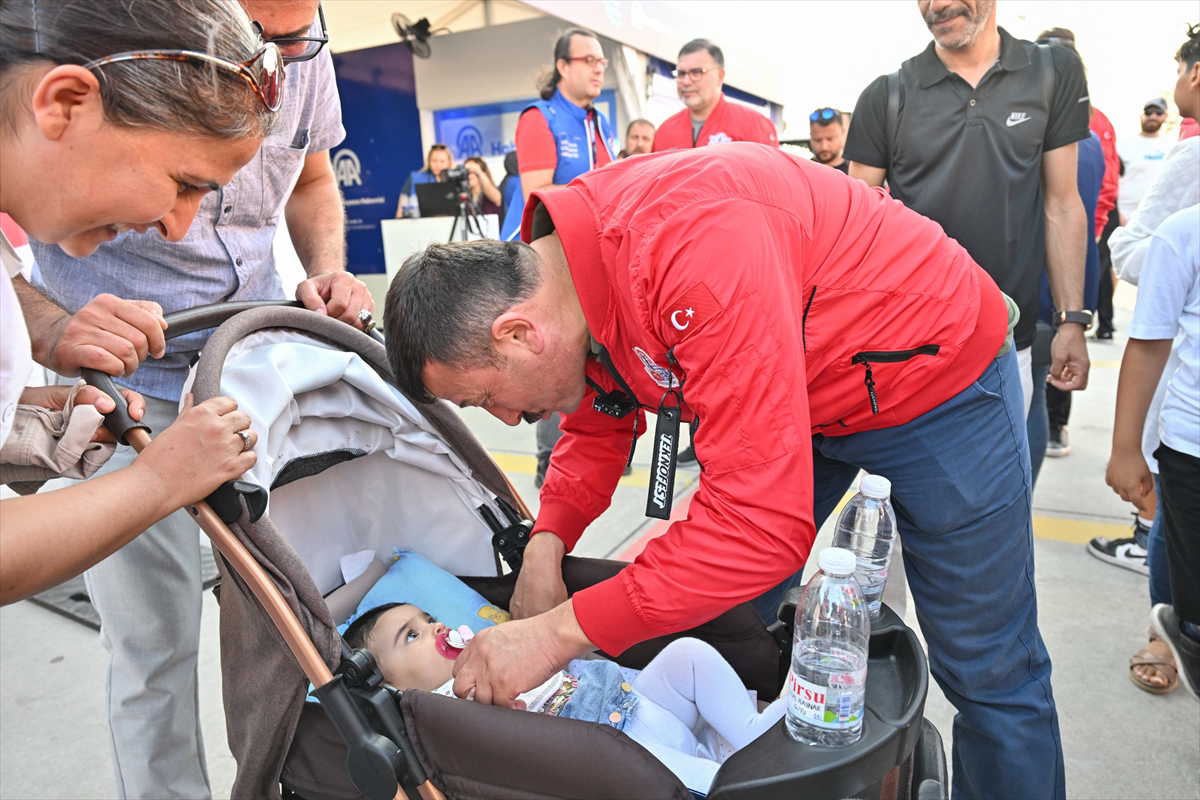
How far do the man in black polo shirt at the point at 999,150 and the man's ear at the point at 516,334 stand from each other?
167 centimetres

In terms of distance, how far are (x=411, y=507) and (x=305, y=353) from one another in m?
0.55

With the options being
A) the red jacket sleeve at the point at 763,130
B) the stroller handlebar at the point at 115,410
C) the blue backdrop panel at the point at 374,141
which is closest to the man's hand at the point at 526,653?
the stroller handlebar at the point at 115,410

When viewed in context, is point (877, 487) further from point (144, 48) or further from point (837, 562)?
point (144, 48)

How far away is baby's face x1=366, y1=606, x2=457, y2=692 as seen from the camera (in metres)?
1.74

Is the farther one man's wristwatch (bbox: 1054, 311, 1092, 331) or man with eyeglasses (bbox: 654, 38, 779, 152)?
man with eyeglasses (bbox: 654, 38, 779, 152)

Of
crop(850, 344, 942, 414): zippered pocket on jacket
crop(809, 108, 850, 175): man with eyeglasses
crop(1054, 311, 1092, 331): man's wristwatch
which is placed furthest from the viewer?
crop(809, 108, 850, 175): man with eyeglasses

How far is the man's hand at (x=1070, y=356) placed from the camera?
2461 millimetres

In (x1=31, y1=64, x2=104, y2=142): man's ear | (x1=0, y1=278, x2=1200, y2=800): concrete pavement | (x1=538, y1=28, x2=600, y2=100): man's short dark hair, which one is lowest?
(x1=0, y1=278, x2=1200, y2=800): concrete pavement

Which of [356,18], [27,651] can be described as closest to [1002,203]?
[27,651]

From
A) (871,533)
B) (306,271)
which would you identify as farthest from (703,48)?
(871,533)

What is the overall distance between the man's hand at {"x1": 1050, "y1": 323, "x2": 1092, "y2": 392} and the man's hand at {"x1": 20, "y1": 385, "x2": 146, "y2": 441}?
8.26 ft

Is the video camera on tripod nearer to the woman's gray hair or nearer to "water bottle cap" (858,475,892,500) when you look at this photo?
"water bottle cap" (858,475,892,500)

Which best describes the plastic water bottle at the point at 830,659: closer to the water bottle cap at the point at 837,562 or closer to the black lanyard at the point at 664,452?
the water bottle cap at the point at 837,562

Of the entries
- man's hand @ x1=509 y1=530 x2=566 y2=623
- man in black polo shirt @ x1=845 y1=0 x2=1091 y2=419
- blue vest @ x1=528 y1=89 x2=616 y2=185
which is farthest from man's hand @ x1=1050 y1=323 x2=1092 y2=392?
blue vest @ x1=528 y1=89 x2=616 y2=185
